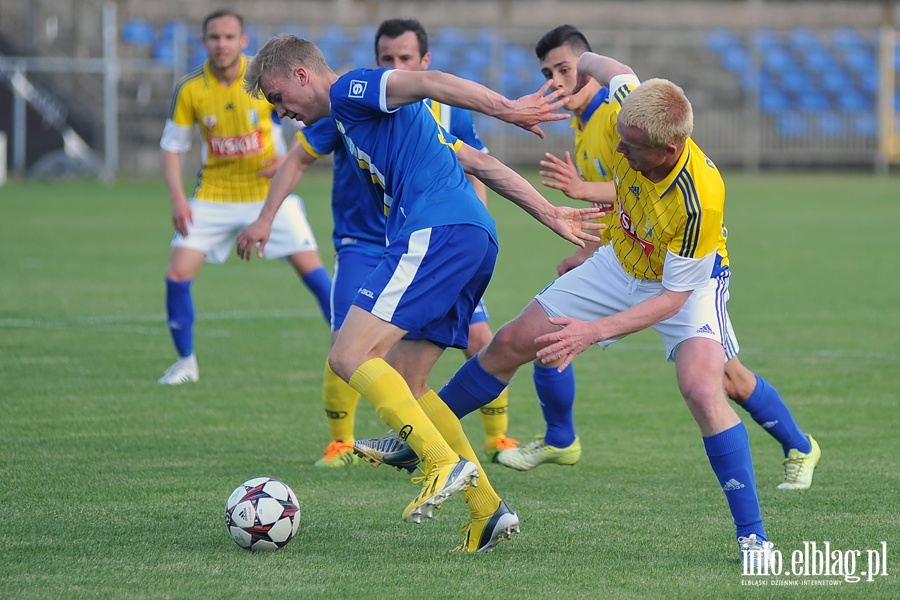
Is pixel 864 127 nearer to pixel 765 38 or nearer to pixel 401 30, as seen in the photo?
pixel 765 38

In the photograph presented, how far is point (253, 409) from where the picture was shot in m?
7.86

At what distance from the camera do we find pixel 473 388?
5355 millimetres

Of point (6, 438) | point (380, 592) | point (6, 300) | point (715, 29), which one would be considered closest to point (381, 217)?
point (6, 438)

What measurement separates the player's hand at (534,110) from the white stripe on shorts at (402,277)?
545 millimetres

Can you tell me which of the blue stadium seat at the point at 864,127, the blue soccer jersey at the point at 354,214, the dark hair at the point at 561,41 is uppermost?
the blue stadium seat at the point at 864,127

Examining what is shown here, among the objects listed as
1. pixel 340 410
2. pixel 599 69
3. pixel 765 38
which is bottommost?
pixel 340 410

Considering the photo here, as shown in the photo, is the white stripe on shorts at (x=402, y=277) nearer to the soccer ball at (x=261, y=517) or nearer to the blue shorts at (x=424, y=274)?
the blue shorts at (x=424, y=274)

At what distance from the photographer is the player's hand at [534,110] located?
4.64 meters

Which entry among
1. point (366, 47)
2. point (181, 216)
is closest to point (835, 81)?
point (366, 47)

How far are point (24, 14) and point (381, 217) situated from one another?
2591 centimetres

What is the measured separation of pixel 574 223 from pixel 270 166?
4250 mm

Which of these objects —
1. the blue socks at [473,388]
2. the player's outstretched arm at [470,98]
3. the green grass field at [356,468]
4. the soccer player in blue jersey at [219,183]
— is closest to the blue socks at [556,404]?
the green grass field at [356,468]

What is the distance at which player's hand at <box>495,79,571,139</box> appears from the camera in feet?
15.2

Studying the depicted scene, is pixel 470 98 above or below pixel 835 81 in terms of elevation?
below
